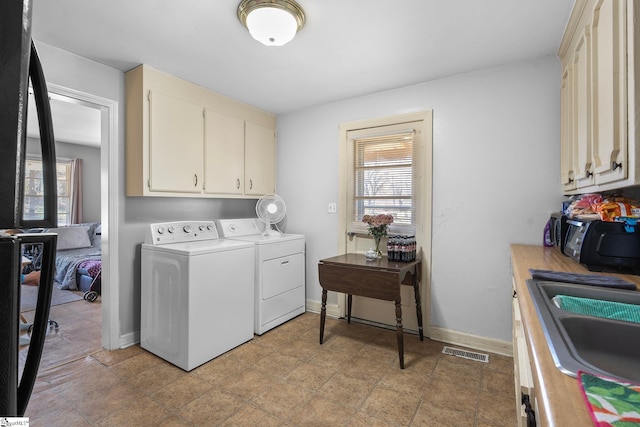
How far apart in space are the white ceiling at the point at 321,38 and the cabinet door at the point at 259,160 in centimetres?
72

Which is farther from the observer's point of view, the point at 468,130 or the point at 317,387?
the point at 468,130

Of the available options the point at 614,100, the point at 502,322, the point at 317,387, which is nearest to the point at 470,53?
the point at 614,100

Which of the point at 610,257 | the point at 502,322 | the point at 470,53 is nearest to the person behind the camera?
the point at 610,257

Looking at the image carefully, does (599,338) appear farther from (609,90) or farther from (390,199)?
(390,199)

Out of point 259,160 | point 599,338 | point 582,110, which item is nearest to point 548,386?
point 599,338

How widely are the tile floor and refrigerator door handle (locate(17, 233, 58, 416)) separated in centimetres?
136

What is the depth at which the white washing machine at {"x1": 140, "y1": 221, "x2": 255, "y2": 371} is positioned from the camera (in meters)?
2.22

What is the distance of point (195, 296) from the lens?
2234 millimetres

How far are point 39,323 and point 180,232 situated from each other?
7.30 ft

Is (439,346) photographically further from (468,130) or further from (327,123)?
(327,123)

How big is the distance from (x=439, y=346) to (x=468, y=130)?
182 cm

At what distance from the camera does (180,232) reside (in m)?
Result: 2.71

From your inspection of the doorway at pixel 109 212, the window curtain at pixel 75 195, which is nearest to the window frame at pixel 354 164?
the doorway at pixel 109 212

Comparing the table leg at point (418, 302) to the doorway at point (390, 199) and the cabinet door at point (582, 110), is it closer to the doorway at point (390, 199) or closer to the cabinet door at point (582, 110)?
the doorway at point (390, 199)
